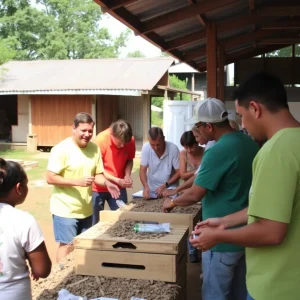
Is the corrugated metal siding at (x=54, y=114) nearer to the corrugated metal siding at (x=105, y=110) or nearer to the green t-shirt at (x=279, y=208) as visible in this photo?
the corrugated metal siding at (x=105, y=110)

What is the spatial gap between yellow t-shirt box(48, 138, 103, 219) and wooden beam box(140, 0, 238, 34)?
2963 millimetres

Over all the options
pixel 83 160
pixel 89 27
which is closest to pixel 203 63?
pixel 83 160

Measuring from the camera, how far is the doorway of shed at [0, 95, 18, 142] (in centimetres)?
2419

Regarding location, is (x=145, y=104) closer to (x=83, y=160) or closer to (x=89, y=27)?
(x=83, y=160)

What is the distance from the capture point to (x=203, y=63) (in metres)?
13.3

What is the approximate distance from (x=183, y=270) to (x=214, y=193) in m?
0.77

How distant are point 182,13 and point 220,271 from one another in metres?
4.39

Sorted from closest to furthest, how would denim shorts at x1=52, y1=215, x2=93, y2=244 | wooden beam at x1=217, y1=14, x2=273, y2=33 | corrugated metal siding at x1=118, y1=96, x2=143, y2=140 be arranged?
denim shorts at x1=52, y1=215, x2=93, y2=244 → wooden beam at x1=217, y1=14, x2=273, y2=33 → corrugated metal siding at x1=118, y1=96, x2=143, y2=140

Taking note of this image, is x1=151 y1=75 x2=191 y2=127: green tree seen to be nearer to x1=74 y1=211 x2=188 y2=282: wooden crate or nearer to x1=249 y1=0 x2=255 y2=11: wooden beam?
x1=249 y1=0 x2=255 y2=11: wooden beam

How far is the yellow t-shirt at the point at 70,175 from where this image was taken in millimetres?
4070

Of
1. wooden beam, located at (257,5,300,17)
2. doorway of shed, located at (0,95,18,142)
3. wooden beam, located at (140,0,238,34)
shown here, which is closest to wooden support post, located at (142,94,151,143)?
doorway of shed, located at (0,95,18,142)

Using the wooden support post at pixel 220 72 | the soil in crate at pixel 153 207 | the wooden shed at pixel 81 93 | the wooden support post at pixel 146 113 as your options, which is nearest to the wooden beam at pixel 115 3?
the soil in crate at pixel 153 207

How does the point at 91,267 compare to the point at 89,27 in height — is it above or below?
below

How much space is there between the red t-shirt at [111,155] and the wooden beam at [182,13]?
207 cm
